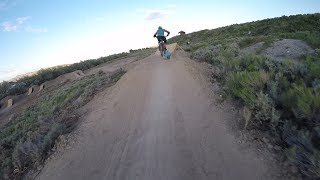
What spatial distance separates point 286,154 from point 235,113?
2472 millimetres

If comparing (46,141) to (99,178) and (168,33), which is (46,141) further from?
(168,33)

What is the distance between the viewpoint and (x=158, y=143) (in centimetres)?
707

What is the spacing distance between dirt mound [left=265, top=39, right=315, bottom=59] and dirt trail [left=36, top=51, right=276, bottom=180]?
12.7 meters

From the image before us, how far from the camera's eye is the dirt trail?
5922 millimetres

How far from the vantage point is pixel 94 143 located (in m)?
8.12

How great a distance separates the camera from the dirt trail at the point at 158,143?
5922 mm

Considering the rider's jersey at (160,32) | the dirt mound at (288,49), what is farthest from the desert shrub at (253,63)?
the dirt mound at (288,49)

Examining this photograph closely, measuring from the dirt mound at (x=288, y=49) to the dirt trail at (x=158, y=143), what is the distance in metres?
12.7

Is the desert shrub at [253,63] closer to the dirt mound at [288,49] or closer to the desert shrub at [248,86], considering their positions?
the desert shrub at [248,86]

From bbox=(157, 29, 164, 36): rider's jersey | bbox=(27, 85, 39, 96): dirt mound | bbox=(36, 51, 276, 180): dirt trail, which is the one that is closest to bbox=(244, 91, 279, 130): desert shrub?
bbox=(36, 51, 276, 180): dirt trail

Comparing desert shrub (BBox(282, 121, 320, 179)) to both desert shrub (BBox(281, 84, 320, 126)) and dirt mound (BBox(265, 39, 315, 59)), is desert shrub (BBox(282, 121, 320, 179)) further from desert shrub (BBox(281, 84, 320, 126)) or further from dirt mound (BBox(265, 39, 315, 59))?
dirt mound (BBox(265, 39, 315, 59))

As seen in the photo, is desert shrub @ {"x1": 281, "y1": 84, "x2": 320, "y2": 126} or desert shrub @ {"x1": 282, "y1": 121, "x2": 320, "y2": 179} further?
desert shrub @ {"x1": 281, "y1": 84, "x2": 320, "y2": 126}

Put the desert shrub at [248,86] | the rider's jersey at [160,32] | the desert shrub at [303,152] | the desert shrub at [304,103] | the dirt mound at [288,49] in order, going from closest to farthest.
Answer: the desert shrub at [303,152] → the desert shrub at [304,103] → the desert shrub at [248,86] → the rider's jersey at [160,32] → the dirt mound at [288,49]

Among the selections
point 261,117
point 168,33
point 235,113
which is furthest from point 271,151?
point 168,33
